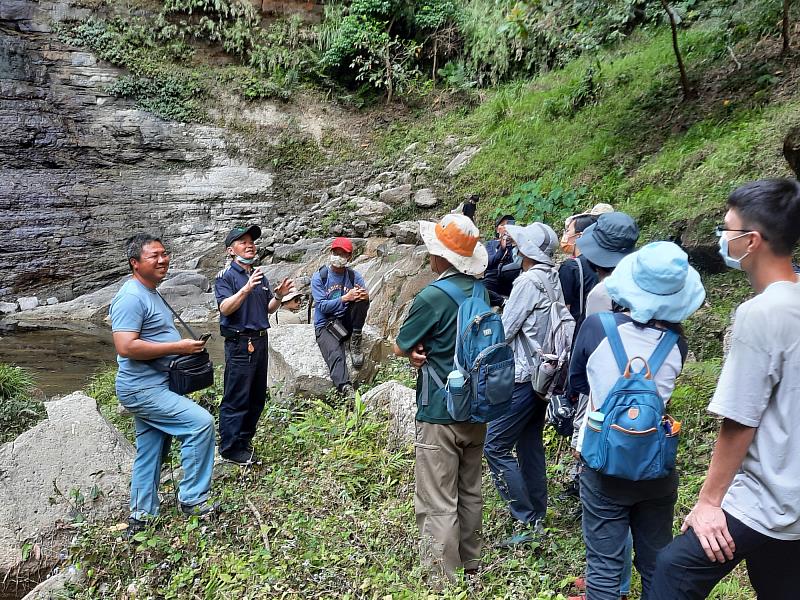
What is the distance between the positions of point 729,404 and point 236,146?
60.4 feet

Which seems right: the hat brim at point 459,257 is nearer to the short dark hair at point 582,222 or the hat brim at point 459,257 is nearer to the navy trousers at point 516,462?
the navy trousers at point 516,462

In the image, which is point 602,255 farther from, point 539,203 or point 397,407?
point 539,203

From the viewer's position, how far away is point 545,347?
373 cm

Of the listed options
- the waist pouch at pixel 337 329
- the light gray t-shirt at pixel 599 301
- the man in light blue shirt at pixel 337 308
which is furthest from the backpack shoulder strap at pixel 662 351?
the waist pouch at pixel 337 329

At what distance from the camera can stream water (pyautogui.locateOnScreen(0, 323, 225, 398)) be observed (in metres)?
9.53

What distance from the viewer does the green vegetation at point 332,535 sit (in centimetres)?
334

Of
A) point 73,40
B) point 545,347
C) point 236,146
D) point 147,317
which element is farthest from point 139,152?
point 545,347

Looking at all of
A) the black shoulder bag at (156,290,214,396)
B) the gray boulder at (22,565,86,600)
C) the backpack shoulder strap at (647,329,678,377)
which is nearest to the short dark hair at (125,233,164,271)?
the black shoulder bag at (156,290,214,396)

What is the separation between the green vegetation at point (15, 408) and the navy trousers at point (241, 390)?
277 centimetres

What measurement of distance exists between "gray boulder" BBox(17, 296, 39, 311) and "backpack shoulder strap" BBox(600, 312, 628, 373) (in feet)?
51.3

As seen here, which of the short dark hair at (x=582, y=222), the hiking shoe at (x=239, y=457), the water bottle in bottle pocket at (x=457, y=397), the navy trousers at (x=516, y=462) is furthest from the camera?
the hiking shoe at (x=239, y=457)

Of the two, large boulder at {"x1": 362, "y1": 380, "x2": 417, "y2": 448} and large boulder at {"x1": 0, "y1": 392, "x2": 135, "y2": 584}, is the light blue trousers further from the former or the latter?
large boulder at {"x1": 362, "y1": 380, "x2": 417, "y2": 448}

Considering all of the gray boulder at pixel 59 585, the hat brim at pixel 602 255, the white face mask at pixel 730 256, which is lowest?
the gray boulder at pixel 59 585

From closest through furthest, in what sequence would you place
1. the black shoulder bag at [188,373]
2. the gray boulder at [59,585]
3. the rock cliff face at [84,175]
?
the gray boulder at [59,585], the black shoulder bag at [188,373], the rock cliff face at [84,175]
